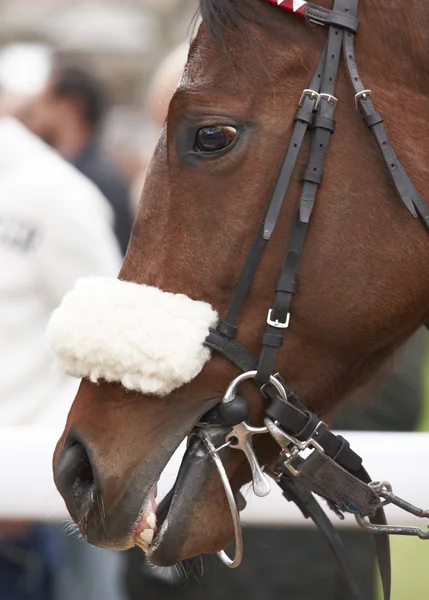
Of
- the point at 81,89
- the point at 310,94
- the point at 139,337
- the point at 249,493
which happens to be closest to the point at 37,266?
the point at 249,493

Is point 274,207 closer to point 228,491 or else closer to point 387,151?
point 387,151

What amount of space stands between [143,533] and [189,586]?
2191mm

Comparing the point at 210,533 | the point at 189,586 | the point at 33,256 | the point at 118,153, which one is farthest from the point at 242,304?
the point at 118,153

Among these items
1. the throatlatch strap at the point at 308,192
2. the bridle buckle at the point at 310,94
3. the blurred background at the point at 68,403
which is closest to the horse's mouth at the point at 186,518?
the throatlatch strap at the point at 308,192

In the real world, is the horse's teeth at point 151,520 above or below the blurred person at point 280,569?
above

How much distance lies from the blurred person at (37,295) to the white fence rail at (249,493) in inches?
34.7

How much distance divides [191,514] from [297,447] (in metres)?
0.26

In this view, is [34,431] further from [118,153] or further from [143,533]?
[118,153]

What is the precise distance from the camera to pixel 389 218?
2.11m

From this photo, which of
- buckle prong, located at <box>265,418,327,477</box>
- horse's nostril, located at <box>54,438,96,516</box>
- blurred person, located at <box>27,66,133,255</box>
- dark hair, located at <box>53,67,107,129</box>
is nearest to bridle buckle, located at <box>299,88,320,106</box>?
buckle prong, located at <box>265,418,327,477</box>

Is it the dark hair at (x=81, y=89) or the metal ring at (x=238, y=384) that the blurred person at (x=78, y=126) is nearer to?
the dark hair at (x=81, y=89)

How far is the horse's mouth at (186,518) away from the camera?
2.12 m

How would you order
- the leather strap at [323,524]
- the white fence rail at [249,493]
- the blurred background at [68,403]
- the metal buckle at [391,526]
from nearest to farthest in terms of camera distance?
the metal buckle at [391,526], the leather strap at [323,524], the white fence rail at [249,493], the blurred background at [68,403]

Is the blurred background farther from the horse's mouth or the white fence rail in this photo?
the horse's mouth
